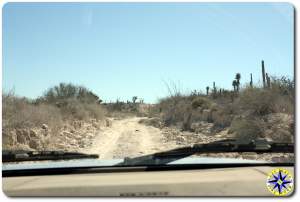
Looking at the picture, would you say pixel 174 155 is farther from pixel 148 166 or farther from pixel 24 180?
pixel 24 180

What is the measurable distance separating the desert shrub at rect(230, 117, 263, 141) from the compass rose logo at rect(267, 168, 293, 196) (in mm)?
6176

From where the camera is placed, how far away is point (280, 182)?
2.59m

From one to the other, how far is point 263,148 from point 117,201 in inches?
53.8

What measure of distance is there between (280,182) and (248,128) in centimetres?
693

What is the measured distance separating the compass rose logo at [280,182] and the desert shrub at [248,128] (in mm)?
6176

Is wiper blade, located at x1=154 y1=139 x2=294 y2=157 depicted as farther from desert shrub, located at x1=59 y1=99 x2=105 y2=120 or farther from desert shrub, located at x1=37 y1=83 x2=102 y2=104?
desert shrub, located at x1=59 y1=99 x2=105 y2=120

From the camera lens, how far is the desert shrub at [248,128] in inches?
355

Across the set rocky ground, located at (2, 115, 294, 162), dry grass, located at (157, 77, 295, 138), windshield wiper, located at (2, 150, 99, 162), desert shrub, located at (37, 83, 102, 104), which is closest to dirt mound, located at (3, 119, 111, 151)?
rocky ground, located at (2, 115, 294, 162)

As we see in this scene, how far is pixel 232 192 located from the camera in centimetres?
242

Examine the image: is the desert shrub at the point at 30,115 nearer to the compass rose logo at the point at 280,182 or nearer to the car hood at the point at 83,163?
the car hood at the point at 83,163

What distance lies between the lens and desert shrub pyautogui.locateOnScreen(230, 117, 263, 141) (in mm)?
9030

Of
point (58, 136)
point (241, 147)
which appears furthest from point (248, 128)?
point (241, 147)

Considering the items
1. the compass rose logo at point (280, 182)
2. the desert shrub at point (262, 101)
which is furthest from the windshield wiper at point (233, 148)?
the desert shrub at point (262, 101)

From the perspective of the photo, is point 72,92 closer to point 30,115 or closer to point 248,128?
point 30,115
